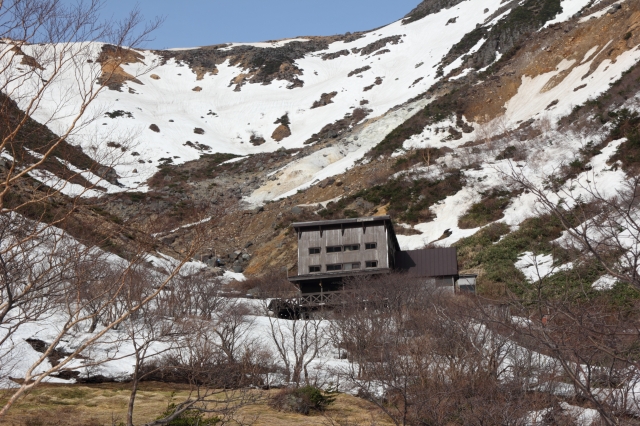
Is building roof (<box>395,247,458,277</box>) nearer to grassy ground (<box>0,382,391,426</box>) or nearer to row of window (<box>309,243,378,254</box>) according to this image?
row of window (<box>309,243,378,254</box>)

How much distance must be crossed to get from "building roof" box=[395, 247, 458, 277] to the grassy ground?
14.7 metres

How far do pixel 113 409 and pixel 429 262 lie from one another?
22.2 m

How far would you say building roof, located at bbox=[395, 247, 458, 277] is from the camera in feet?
120

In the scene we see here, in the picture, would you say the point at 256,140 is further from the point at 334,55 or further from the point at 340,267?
the point at 340,267

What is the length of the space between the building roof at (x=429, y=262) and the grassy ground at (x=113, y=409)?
14.7 meters

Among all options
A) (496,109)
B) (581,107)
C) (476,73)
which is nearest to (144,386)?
(581,107)

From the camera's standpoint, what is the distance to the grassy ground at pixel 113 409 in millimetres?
18547

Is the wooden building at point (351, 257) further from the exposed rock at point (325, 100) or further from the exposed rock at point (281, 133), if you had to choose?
the exposed rock at point (325, 100)

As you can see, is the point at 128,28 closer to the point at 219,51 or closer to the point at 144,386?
the point at 144,386

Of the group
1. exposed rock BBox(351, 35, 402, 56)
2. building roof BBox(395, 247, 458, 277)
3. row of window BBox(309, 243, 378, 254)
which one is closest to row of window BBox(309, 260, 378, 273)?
row of window BBox(309, 243, 378, 254)

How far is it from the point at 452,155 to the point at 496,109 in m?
11.4

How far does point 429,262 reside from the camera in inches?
1490

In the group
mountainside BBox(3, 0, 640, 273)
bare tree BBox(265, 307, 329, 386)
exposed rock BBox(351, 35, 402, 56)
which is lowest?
bare tree BBox(265, 307, 329, 386)

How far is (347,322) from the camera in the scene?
94.2 feet
